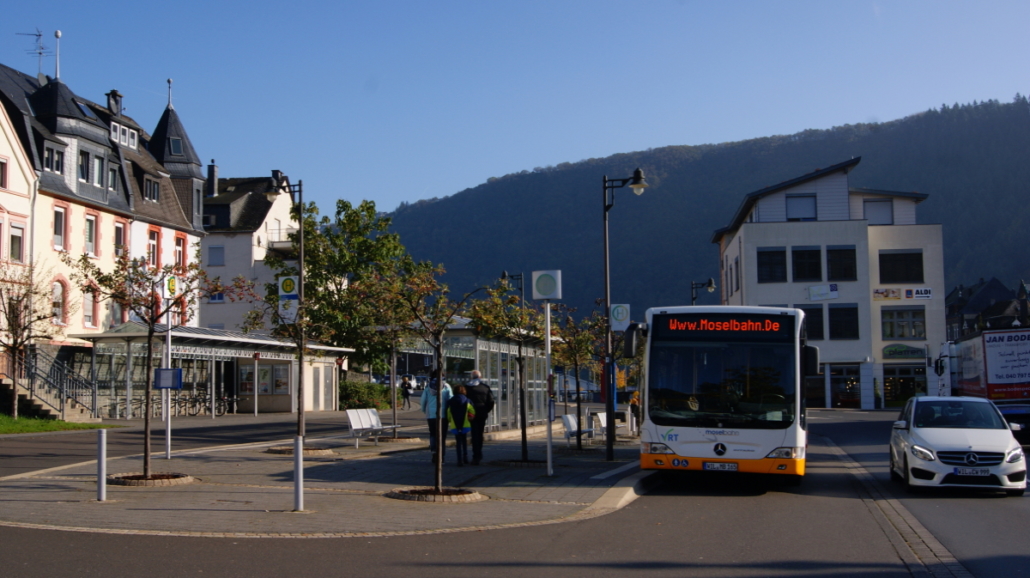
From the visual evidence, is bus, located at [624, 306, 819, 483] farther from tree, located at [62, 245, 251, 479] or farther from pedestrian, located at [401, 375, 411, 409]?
pedestrian, located at [401, 375, 411, 409]

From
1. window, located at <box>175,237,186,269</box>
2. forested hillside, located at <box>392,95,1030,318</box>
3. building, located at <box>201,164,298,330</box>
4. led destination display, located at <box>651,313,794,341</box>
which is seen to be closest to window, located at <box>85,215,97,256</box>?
window, located at <box>175,237,186,269</box>

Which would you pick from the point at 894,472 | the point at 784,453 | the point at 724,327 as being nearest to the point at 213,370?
the point at 724,327

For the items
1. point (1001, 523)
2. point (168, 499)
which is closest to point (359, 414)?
point (168, 499)

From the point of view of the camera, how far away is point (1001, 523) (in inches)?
464

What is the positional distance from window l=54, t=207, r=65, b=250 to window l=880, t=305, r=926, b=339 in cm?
4816

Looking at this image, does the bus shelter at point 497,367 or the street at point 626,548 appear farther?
the bus shelter at point 497,367

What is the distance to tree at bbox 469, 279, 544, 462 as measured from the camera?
16484 millimetres

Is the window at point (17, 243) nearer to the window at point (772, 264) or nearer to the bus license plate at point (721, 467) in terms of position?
the bus license plate at point (721, 467)

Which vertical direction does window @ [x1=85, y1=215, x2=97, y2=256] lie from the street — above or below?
above

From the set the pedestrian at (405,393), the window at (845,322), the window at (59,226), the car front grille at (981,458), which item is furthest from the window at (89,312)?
the window at (845,322)

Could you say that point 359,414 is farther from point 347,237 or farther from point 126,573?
point 347,237

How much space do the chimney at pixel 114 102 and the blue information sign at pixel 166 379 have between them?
39.7m

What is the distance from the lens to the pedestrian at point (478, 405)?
1838 cm

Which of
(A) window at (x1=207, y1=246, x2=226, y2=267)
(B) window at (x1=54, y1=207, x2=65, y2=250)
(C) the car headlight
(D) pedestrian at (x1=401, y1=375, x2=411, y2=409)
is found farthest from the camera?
(A) window at (x1=207, y1=246, x2=226, y2=267)
